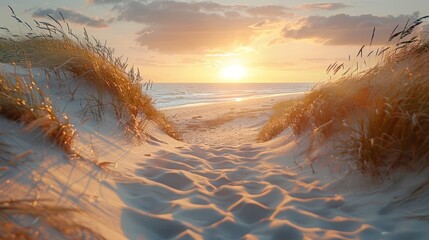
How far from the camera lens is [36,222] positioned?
1.92 m

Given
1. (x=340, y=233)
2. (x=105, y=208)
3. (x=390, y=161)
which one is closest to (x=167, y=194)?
(x=105, y=208)

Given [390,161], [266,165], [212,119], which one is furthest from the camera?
[212,119]

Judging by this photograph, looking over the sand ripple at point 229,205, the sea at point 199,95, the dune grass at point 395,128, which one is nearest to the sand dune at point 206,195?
the sand ripple at point 229,205

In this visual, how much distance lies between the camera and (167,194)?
331 centimetres

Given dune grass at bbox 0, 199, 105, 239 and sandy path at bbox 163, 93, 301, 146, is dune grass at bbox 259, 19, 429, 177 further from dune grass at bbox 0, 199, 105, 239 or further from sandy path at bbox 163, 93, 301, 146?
sandy path at bbox 163, 93, 301, 146

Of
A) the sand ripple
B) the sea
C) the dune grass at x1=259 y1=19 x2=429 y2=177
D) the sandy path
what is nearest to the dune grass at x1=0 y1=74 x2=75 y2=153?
the sand ripple

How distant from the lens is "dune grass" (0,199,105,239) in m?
1.76

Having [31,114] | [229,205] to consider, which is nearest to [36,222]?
[31,114]

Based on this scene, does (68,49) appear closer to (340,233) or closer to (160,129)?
(160,129)

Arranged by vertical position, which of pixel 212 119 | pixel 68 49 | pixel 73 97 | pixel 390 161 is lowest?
pixel 212 119

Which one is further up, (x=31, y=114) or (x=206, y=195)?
(x=31, y=114)

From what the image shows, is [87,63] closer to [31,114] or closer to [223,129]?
[31,114]

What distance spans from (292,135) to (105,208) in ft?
12.8

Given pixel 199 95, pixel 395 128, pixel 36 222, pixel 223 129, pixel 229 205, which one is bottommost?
pixel 199 95
